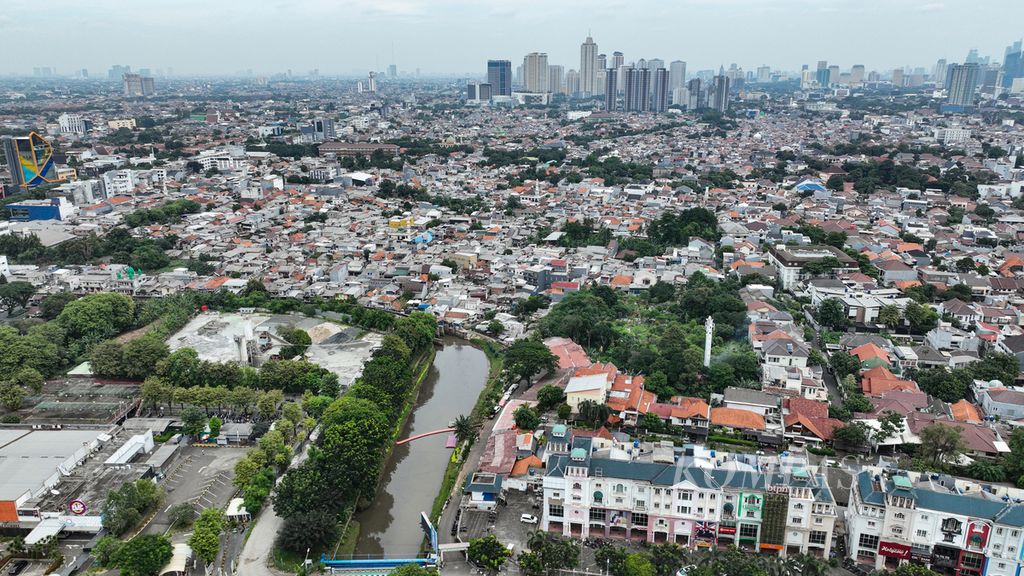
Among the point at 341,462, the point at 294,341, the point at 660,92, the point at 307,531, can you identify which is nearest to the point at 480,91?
the point at 660,92

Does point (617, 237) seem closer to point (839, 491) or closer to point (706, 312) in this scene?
point (706, 312)

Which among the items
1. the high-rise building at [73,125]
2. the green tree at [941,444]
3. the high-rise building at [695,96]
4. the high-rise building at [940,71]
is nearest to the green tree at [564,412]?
the green tree at [941,444]

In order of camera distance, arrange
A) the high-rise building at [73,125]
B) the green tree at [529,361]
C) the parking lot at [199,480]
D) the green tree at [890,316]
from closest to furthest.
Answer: the parking lot at [199,480] → the green tree at [529,361] → the green tree at [890,316] → the high-rise building at [73,125]

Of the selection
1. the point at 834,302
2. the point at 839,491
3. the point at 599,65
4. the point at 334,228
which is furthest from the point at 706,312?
the point at 599,65

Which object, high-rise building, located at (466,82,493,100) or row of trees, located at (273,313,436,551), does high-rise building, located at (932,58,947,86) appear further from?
row of trees, located at (273,313,436,551)

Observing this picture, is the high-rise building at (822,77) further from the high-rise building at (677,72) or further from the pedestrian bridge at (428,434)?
the pedestrian bridge at (428,434)

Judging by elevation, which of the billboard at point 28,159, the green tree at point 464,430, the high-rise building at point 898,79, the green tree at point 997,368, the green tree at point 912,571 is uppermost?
the high-rise building at point 898,79

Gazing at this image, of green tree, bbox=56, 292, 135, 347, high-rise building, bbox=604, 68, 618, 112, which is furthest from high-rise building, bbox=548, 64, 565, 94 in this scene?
green tree, bbox=56, 292, 135, 347

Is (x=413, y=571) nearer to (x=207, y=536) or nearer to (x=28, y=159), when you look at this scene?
(x=207, y=536)
